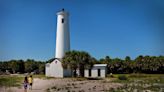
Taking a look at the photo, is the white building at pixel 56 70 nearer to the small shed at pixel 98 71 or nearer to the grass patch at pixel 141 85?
the small shed at pixel 98 71

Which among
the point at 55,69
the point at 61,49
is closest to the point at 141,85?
the point at 55,69

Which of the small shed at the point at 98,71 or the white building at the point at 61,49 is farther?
the small shed at the point at 98,71

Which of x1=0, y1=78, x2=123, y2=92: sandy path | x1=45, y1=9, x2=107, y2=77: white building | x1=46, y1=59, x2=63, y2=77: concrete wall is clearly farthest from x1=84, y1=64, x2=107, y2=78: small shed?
x1=0, y1=78, x2=123, y2=92: sandy path

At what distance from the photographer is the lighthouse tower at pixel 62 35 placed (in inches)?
1925

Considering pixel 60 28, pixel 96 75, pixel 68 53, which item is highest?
pixel 60 28

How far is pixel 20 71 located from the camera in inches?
3105

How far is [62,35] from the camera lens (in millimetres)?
49219

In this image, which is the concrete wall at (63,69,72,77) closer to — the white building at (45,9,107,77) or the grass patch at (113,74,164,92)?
the white building at (45,9,107,77)

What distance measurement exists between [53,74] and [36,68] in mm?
32053

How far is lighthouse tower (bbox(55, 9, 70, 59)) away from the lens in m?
48.9

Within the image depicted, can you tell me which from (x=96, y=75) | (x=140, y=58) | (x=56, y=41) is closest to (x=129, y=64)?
(x=140, y=58)

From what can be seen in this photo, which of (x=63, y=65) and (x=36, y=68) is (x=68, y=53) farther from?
(x=36, y=68)

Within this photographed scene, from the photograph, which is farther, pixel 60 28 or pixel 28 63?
pixel 28 63

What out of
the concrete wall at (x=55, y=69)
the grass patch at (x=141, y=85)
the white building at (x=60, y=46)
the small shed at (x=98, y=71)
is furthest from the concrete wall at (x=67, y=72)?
the grass patch at (x=141, y=85)
